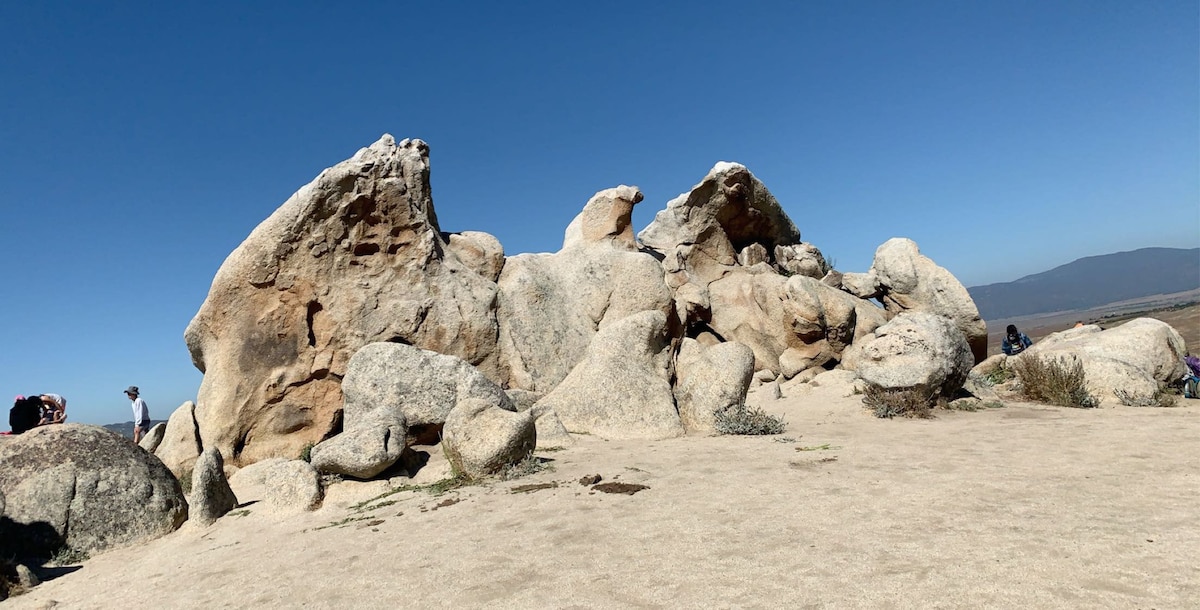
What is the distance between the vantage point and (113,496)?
7473 millimetres

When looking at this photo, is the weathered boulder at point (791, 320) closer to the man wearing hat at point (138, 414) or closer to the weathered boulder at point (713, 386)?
the weathered boulder at point (713, 386)

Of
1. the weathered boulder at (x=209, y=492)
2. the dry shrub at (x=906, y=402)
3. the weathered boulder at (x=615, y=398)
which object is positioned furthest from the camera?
the dry shrub at (x=906, y=402)

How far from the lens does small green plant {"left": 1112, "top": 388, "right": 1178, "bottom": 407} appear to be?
10312 mm

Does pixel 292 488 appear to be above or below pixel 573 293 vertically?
below

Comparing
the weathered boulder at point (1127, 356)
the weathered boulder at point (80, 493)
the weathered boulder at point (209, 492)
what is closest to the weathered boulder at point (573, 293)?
the weathered boulder at point (209, 492)

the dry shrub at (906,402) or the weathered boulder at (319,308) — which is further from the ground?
the weathered boulder at (319,308)

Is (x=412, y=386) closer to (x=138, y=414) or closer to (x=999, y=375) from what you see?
(x=138, y=414)

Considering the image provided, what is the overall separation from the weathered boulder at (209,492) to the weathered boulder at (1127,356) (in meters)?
13.8

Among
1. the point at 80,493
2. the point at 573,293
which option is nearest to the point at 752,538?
the point at 80,493

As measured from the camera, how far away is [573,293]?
50.1 feet

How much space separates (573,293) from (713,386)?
5.65 meters

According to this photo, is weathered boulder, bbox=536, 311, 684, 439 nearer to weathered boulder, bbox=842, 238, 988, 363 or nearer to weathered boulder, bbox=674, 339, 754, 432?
weathered boulder, bbox=674, 339, 754, 432

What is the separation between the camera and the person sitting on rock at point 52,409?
34.0ft

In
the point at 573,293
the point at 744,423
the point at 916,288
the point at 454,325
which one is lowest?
the point at 744,423
